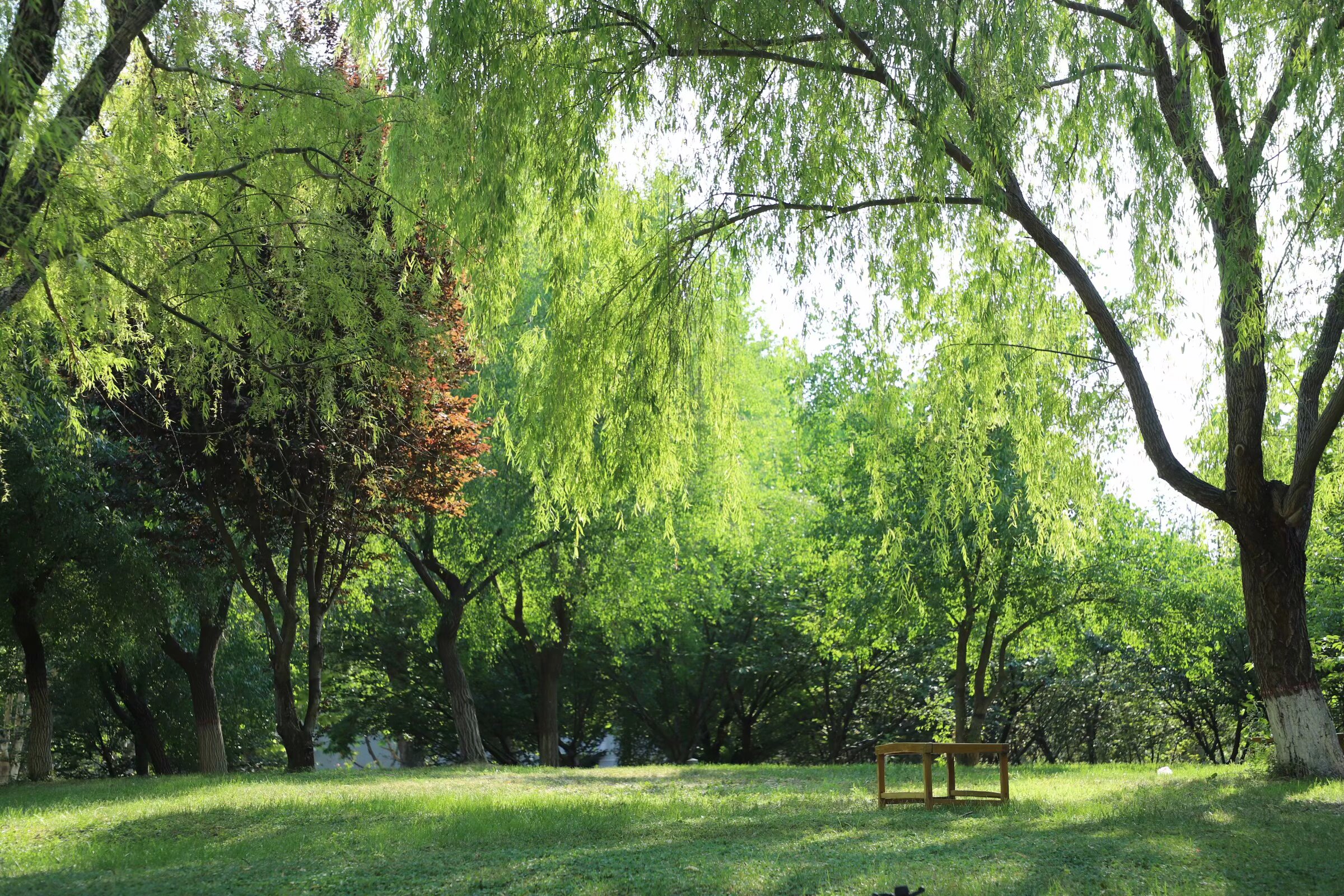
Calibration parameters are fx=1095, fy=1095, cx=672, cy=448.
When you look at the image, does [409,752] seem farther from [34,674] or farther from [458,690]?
[34,674]

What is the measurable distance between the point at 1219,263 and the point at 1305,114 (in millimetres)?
1223

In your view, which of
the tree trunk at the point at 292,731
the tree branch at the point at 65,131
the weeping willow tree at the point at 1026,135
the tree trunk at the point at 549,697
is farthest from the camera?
the tree trunk at the point at 549,697

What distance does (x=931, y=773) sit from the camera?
8953 millimetres

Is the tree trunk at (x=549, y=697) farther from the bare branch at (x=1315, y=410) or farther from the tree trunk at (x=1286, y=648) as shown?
the bare branch at (x=1315, y=410)

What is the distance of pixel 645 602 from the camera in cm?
2061

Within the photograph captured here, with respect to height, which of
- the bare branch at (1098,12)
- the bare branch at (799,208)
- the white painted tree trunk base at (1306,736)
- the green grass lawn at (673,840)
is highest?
the bare branch at (1098,12)

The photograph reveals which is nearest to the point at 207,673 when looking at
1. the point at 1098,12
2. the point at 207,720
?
the point at 207,720

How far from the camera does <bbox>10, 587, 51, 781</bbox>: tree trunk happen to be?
15516mm

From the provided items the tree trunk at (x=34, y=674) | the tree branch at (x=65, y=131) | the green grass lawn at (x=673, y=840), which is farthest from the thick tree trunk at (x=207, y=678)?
the tree branch at (x=65, y=131)

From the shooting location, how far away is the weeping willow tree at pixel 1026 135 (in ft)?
26.2

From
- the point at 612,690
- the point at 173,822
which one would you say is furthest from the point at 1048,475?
the point at 612,690

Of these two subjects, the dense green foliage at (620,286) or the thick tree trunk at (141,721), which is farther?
the thick tree trunk at (141,721)

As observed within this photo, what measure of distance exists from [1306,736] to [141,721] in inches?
780

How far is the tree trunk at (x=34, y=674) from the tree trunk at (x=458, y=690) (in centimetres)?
585
